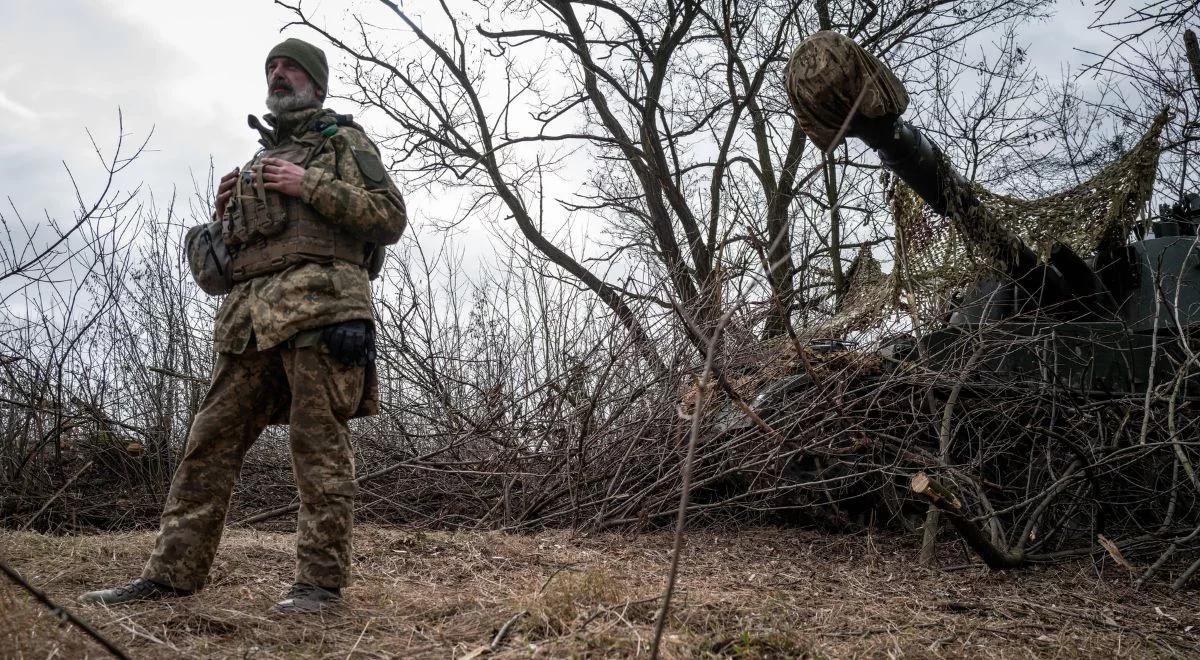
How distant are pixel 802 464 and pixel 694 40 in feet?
21.5

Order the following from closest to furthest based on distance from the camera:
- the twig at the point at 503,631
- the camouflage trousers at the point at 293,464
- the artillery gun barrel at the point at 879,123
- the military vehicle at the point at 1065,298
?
1. the twig at the point at 503,631
2. the camouflage trousers at the point at 293,464
3. the artillery gun barrel at the point at 879,123
4. the military vehicle at the point at 1065,298

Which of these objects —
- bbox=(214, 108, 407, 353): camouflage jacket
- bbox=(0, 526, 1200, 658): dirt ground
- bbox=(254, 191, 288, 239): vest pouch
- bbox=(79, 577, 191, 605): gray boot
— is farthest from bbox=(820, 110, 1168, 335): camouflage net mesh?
bbox=(79, 577, 191, 605): gray boot

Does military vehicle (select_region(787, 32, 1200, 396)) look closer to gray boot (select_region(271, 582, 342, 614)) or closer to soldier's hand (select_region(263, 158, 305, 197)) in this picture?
soldier's hand (select_region(263, 158, 305, 197))

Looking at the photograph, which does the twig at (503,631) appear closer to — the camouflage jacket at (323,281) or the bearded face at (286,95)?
the camouflage jacket at (323,281)

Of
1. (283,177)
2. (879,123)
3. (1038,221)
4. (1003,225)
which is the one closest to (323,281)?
(283,177)

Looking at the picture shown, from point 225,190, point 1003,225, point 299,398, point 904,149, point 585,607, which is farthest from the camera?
point 1003,225

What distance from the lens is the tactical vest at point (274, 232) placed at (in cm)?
310

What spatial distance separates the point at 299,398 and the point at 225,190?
820 millimetres

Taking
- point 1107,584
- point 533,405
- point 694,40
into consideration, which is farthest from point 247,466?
point 694,40

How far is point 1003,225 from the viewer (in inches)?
196

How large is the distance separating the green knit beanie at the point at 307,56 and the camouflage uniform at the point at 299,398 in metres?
0.35

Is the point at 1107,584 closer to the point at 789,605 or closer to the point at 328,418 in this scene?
the point at 789,605

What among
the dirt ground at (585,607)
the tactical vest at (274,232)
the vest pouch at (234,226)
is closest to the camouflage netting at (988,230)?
the dirt ground at (585,607)

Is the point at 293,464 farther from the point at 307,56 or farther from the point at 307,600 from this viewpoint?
the point at 307,56
